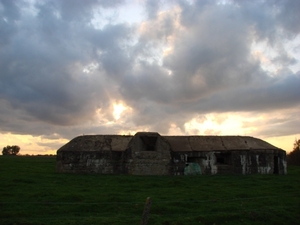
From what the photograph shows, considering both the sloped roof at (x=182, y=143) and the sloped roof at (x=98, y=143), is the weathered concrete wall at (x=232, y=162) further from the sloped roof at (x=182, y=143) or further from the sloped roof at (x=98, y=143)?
the sloped roof at (x=98, y=143)

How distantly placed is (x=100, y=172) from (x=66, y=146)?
4.68 m

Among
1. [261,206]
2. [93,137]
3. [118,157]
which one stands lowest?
[261,206]

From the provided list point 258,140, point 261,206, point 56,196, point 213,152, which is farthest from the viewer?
point 258,140

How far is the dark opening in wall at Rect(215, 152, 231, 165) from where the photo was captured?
103 feet

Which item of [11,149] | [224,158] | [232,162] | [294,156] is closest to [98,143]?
[224,158]

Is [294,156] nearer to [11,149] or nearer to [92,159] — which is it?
[92,159]

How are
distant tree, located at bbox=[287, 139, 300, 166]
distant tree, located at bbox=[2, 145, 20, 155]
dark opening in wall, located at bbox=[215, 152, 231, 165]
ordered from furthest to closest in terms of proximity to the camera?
distant tree, located at bbox=[2, 145, 20, 155], distant tree, located at bbox=[287, 139, 300, 166], dark opening in wall, located at bbox=[215, 152, 231, 165]

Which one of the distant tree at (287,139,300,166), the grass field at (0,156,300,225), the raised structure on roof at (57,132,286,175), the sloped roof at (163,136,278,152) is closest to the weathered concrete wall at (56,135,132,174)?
the raised structure on roof at (57,132,286,175)

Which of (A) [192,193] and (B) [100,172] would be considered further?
(B) [100,172]

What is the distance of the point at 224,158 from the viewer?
105ft

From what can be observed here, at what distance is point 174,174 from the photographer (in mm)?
29469

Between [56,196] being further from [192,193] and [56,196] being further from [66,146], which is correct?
[66,146]

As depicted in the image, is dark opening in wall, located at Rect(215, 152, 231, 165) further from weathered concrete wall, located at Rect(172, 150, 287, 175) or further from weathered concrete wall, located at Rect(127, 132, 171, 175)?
weathered concrete wall, located at Rect(127, 132, 171, 175)

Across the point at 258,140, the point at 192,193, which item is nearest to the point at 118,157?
the point at 192,193
